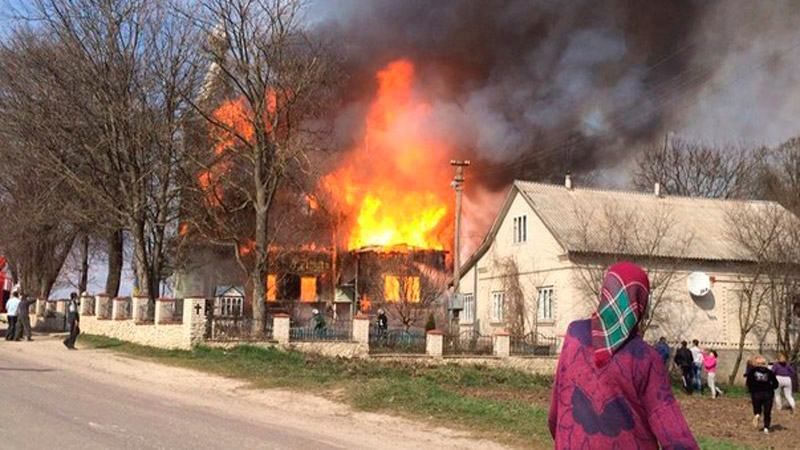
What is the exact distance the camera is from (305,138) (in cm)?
2911

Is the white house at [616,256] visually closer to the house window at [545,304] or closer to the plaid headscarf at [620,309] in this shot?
the house window at [545,304]

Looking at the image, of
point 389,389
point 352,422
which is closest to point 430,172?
point 389,389

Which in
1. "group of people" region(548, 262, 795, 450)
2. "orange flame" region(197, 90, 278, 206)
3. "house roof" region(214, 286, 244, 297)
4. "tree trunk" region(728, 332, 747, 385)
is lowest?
"tree trunk" region(728, 332, 747, 385)

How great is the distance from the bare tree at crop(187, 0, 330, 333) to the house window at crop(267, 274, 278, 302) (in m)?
17.4

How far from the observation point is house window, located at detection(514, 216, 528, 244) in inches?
1331

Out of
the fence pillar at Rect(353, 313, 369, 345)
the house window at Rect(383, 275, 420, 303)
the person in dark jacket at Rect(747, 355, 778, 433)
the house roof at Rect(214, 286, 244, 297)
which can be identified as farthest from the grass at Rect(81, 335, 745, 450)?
the house roof at Rect(214, 286, 244, 297)

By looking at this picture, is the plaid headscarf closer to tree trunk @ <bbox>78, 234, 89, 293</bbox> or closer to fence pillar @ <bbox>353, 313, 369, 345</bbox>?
fence pillar @ <bbox>353, 313, 369, 345</bbox>

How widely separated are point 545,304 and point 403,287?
421 inches

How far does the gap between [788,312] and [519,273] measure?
10.5 m

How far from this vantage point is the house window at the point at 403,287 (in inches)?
1613

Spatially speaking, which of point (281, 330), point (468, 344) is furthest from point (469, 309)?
point (281, 330)

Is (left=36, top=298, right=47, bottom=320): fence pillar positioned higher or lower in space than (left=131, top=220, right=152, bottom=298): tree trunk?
lower

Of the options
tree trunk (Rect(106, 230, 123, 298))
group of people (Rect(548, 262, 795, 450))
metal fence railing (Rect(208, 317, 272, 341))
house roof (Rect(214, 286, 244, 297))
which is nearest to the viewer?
group of people (Rect(548, 262, 795, 450))

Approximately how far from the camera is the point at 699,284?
3083 cm
